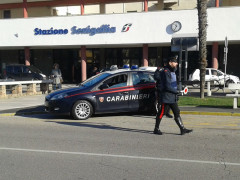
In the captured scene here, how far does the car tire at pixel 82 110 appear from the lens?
31.8ft

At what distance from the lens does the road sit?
4.88 m

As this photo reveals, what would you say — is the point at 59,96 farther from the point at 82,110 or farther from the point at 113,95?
the point at 113,95

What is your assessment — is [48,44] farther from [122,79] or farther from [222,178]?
[222,178]

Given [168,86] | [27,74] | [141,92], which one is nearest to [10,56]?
[27,74]

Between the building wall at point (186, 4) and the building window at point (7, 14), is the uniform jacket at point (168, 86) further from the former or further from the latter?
the building window at point (7, 14)

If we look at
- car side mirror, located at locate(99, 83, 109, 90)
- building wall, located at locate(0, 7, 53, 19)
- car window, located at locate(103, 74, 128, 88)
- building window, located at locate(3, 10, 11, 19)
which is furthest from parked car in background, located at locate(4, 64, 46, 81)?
car side mirror, located at locate(99, 83, 109, 90)

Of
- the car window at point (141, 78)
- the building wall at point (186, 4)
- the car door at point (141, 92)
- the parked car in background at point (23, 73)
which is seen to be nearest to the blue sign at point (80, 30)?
the parked car in background at point (23, 73)

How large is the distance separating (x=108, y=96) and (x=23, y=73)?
50.5 feet

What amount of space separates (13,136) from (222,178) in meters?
5.25

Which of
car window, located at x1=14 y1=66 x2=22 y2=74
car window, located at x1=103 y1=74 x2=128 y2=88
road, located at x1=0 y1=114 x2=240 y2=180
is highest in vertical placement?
car window, located at x1=14 y1=66 x2=22 y2=74

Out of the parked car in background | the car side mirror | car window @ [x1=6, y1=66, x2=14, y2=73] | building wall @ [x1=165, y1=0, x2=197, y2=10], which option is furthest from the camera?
building wall @ [x1=165, y1=0, x2=197, y2=10]

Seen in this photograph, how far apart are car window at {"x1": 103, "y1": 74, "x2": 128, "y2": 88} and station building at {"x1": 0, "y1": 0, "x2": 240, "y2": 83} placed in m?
13.0

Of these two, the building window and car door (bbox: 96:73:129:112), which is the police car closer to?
car door (bbox: 96:73:129:112)

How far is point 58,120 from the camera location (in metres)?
9.95
